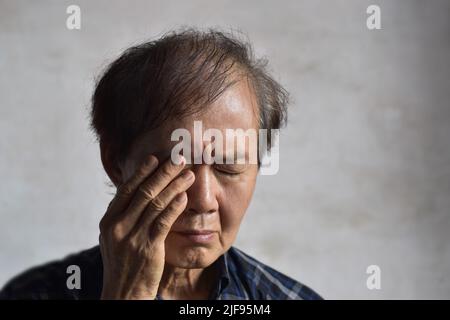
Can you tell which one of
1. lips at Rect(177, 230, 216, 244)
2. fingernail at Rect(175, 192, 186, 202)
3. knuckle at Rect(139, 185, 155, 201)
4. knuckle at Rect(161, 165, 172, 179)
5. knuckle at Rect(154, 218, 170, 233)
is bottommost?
lips at Rect(177, 230, 216, 244)

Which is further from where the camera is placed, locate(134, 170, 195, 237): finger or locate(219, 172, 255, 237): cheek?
locate(219, 172, 255, 237): cheek

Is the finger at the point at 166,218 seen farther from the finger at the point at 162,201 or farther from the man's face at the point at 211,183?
the man's face at the point at 211,183

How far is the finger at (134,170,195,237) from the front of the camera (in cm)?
88

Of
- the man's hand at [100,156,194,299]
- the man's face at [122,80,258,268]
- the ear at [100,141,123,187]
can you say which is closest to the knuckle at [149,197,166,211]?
the man's hand at [100,156,194,299]

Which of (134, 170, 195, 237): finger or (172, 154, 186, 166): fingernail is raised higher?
(172, 154, 186, 166): fingernail

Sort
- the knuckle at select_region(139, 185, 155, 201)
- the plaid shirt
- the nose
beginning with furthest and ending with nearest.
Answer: the plaid shirt
the nose
the knuckle at select_region(139, 185, 155, 201)

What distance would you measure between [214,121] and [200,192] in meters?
0.13

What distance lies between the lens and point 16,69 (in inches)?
65.6

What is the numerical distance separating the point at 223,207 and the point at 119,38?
751 millimetres

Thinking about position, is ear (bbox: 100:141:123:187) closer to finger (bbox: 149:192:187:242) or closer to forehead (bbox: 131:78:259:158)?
forehead (bbox: 131:78:259:158)

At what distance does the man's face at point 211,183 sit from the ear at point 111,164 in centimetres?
5

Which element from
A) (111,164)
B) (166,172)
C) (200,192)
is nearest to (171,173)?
(166,172)

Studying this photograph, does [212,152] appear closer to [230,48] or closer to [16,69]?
[230,48]

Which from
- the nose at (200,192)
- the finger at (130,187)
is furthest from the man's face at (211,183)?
the finger at (130,187)
